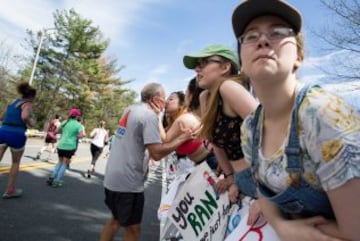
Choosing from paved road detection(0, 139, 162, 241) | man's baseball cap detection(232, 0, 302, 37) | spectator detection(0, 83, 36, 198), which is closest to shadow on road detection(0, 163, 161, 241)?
paved road detection(0, 139, 162, 241)

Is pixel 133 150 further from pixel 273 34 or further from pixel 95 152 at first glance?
pixel 95 152

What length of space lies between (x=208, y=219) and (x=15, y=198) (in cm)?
507

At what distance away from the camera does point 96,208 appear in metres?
6.77

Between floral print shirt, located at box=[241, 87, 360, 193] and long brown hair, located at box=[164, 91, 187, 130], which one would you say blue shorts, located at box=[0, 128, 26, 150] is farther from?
A: floral print shirt, located at box=[241, 87, 360, 193]

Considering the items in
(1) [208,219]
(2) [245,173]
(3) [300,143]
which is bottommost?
(1) [208,219]

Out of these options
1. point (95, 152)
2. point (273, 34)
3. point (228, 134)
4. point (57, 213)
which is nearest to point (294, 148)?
point (273, 34)

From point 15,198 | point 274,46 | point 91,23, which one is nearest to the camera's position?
point 274,46

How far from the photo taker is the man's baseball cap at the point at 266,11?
1.35 meters

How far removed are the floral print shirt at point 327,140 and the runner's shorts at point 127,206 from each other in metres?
2.78

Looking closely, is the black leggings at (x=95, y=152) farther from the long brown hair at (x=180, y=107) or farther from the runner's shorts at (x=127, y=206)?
the runner's shorts at (x=127, y=206)

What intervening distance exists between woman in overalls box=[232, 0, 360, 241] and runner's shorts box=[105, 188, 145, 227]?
2470 mm

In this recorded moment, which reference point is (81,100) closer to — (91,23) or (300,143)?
(91,23)

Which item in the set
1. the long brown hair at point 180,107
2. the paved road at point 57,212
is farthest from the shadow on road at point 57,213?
the long brown hair at point 180,107

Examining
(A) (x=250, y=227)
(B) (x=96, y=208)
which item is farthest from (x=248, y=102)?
(B) (x=96, y=208)
